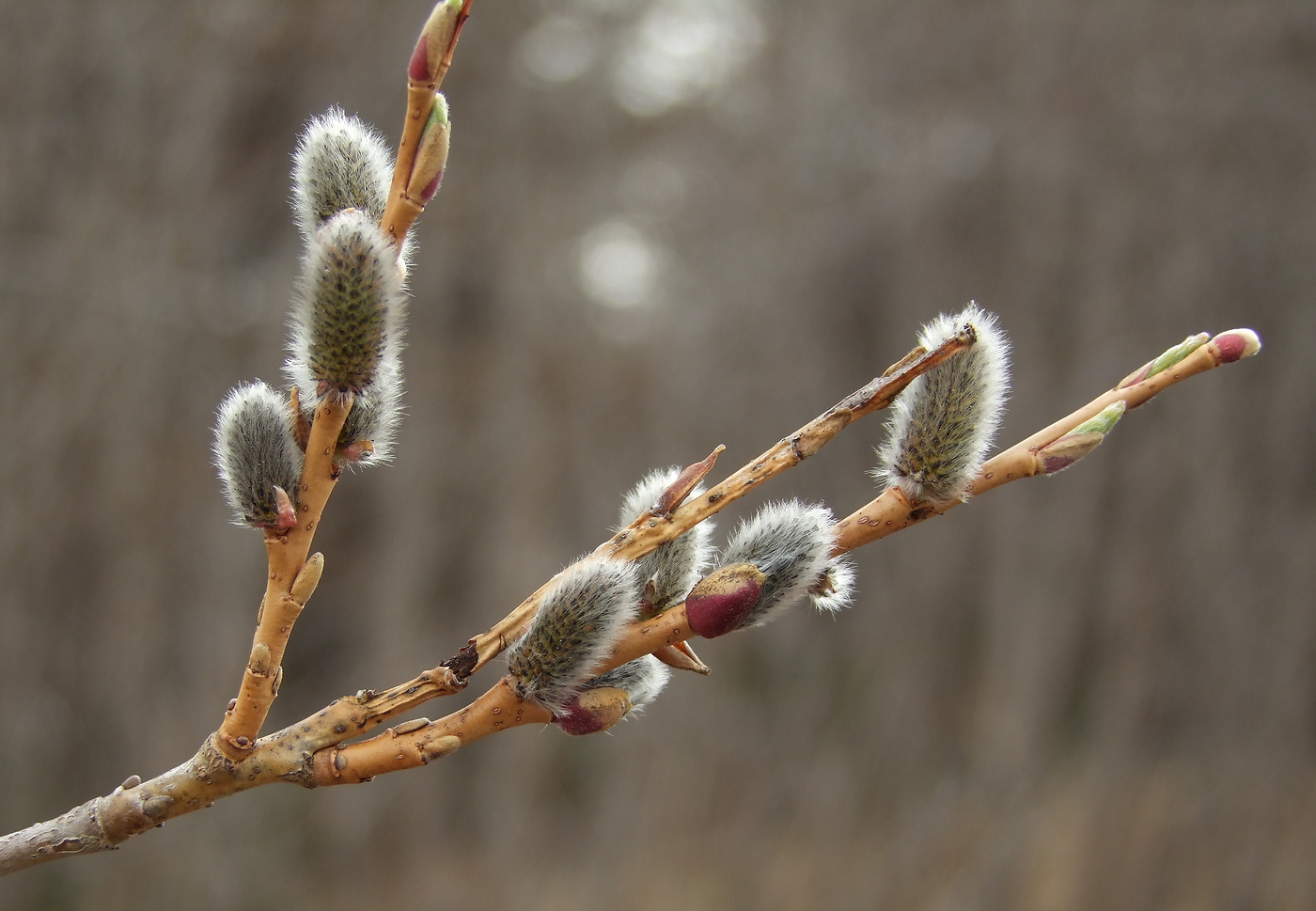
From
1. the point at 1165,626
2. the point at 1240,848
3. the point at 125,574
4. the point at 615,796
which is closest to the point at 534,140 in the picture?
the point at 125,574

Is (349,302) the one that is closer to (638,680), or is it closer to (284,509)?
(284,509)

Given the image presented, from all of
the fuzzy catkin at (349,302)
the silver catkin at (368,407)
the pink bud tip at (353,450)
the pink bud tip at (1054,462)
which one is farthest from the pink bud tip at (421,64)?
the pink bud tip at (1054,462)

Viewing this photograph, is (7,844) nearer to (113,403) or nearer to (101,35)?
(113,403)

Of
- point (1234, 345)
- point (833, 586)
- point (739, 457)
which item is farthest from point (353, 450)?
point (739, 457)

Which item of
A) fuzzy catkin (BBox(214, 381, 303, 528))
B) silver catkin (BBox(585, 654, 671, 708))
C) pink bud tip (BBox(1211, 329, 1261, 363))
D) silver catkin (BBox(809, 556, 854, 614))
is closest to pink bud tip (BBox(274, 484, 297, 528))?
fuzzy catkin (BBox(214, 381, 303, 528))

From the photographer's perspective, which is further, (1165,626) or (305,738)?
(1165,626)

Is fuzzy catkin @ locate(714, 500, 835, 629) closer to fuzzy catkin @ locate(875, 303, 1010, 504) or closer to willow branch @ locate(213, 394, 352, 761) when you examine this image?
fuzzy catkin @ locate(875, 303, 1010, 504)
